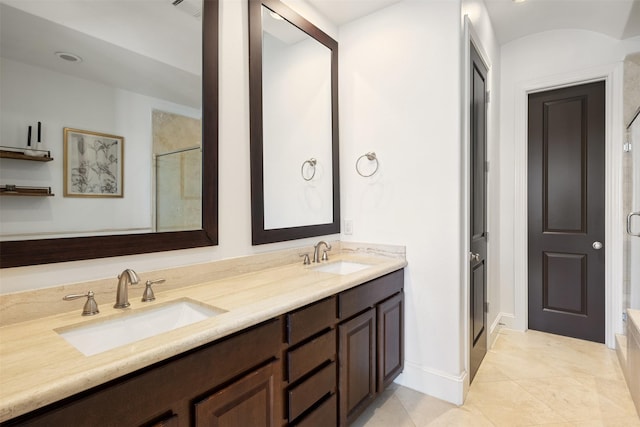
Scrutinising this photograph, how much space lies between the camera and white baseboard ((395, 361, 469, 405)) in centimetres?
203

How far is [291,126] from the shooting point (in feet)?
7.09

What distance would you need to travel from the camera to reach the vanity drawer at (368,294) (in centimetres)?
163

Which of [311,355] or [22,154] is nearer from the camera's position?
[22,154]

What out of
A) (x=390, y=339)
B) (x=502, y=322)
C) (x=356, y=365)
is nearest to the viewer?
(x=356, y=365)

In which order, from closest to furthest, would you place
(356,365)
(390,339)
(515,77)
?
(356,365), (390,339), (515,77)

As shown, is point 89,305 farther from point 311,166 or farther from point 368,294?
point 311,166

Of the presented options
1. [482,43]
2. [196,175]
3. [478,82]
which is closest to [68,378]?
[196,175]

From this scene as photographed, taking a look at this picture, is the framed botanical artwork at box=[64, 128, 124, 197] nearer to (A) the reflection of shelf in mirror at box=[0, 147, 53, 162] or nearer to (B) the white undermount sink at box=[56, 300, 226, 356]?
(A) the reflection of shelf in mirror at box=[0, 147, 53, 162]

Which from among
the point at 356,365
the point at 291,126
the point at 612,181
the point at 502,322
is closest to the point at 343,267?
the point at 356,365

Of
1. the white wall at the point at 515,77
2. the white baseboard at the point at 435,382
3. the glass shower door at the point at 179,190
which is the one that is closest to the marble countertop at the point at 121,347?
the glass shower door at the point at 179,190

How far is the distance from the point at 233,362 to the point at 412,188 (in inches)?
62.2

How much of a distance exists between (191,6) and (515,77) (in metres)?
2.97

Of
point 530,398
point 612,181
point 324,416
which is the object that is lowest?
point 530,398

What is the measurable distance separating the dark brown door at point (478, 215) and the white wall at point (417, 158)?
10.0 inches
